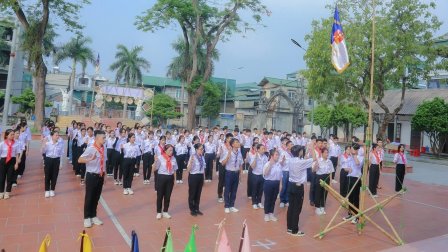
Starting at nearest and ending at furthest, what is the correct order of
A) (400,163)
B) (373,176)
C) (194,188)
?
(194,188), (373,176), (400,163)

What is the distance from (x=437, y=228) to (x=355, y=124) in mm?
23947

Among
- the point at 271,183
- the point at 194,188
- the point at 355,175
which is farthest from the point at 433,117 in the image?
the point at 194,188

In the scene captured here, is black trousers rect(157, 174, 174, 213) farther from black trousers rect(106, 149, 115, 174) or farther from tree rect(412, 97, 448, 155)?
tree rect(412, 97, 448, 155)

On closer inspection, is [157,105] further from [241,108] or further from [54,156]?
[54,156]

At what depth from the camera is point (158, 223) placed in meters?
7.06

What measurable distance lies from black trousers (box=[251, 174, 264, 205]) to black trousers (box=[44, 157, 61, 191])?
4391 mm

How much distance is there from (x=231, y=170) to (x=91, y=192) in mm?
2951

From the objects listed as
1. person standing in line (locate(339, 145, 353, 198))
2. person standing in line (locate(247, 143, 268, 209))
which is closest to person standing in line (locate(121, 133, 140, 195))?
person standing in line (locate(247, 143, 268, 209))

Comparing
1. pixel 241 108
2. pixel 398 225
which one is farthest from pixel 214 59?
pixel 398 225

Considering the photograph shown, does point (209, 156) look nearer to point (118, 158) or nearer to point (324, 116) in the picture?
point (118, 158)

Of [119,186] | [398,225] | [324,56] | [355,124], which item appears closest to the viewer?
[398,225]

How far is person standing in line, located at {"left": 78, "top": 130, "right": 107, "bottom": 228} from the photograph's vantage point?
658cm

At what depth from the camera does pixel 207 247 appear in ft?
19.5

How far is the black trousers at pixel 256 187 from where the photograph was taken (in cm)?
845
